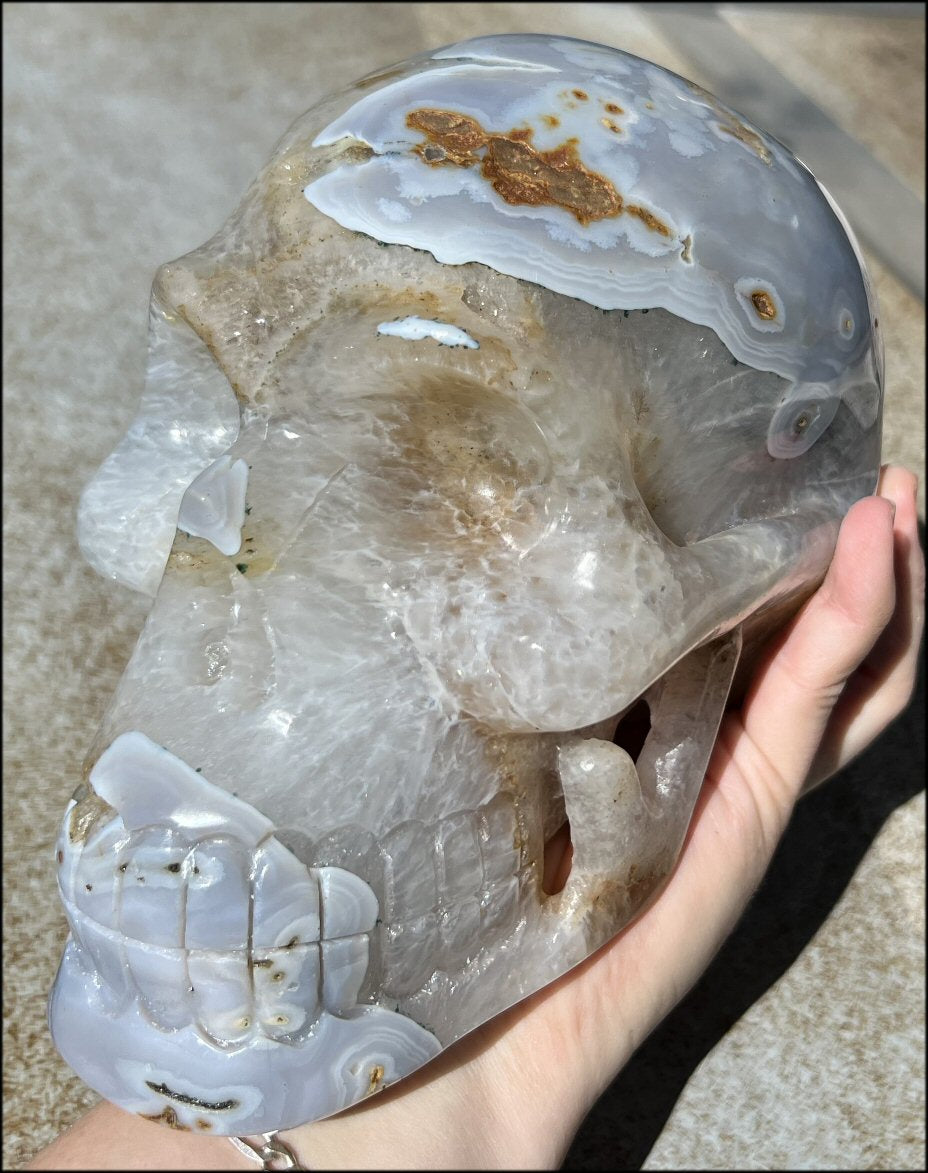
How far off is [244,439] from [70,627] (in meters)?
0.78

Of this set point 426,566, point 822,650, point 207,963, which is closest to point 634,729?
point 822,650

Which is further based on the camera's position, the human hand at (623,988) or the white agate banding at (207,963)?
the human hand at (623,988)

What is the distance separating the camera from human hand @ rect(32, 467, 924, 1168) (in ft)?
3.60

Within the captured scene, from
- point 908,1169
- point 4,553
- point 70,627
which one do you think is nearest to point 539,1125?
point 908,1169

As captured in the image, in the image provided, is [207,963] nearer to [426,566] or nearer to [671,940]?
[426,566]

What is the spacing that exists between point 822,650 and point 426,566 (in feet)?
1.43

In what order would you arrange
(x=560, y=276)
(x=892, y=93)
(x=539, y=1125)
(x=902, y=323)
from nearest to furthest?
(x=560, y=276)
(x=539, y=1125)
(x=902, y=323)
(x=892, y=93)

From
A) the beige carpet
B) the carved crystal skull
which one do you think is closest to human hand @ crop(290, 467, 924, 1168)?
the carved crystal skull

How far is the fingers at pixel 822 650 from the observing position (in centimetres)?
112

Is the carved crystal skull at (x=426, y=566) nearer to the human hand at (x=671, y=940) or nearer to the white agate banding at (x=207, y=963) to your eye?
the white agate banding at (x=207, y=963)

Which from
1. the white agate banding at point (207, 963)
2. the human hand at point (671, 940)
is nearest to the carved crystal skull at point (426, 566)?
the white agate banding at point (207, 963)

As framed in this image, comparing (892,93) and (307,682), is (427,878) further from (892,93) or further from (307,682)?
(892,93)

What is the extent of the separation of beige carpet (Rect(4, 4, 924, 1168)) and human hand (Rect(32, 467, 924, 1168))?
232 mm

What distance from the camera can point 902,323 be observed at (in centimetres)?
203
